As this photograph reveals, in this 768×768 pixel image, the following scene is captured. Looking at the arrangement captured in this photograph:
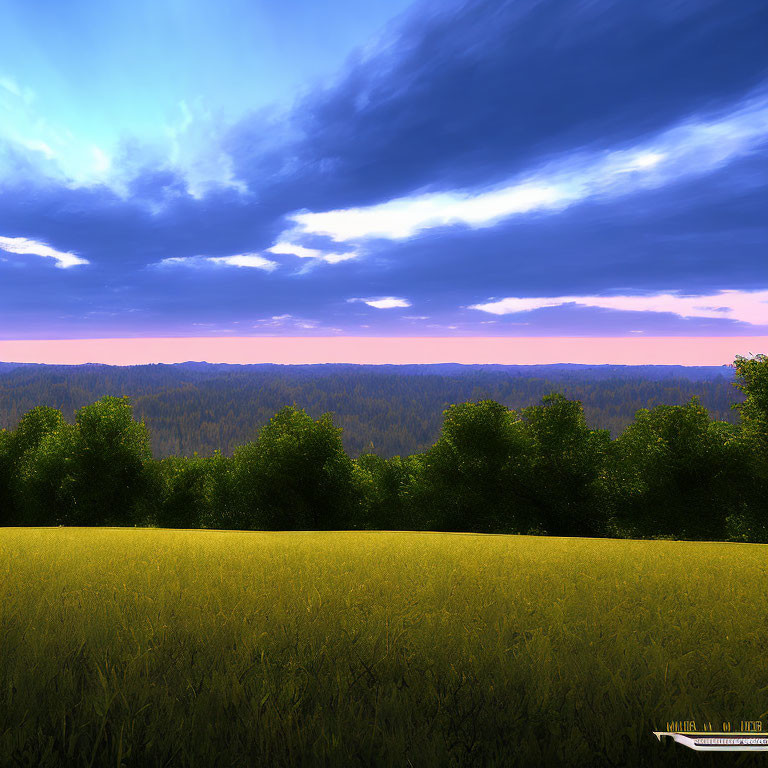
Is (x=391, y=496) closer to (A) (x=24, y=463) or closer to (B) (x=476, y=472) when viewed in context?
(B) (x=476, y=472)

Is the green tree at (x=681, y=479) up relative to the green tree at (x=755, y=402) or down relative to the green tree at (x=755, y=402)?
down

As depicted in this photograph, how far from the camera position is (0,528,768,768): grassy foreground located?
9.13 ft

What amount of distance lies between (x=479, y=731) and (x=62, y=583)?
6246 millimetres

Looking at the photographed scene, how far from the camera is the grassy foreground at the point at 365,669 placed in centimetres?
278

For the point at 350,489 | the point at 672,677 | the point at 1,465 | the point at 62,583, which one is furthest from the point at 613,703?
the point at 1,465

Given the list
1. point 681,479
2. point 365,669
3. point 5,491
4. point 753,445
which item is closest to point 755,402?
point 753,445

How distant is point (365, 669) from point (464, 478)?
133ft

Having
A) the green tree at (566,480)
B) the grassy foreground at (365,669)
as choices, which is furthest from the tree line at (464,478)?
the grassy foreground at (365,669)

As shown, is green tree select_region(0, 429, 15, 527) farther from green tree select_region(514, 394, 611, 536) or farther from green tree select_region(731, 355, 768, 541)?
green tree select_region(731, 355, 768, 541)

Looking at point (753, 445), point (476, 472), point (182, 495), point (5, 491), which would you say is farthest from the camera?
point (182, 495)

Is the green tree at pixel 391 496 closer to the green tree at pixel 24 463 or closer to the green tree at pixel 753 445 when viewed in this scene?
the green tree at pixel 753 445

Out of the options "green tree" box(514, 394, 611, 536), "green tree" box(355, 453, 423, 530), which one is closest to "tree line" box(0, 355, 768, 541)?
"green tree" box(514, 394, 611, 536)

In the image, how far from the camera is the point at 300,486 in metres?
45.4

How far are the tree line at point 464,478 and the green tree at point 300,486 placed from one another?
11 cm
